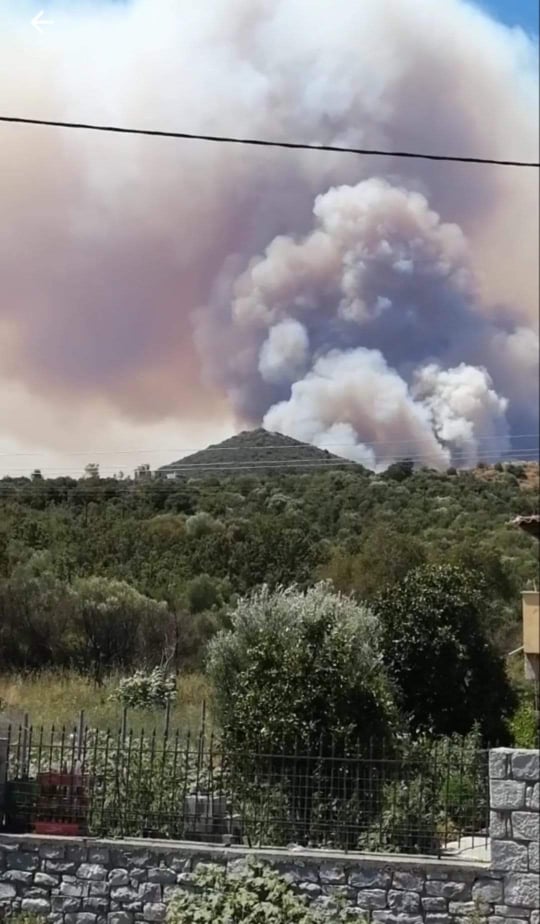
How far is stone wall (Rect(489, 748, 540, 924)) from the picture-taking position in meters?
6.62

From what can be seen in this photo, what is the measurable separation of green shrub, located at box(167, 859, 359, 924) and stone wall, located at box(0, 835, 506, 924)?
0.57 ft

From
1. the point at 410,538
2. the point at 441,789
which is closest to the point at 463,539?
the point at 410,538

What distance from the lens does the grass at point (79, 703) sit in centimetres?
1162

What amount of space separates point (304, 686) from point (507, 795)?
3096mm

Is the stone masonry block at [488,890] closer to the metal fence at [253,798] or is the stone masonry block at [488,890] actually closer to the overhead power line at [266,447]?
the metal fence at [253,798]

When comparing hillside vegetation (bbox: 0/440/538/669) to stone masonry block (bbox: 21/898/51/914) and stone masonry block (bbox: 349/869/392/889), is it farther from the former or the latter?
stone masonry block (bbox: 349/869/392/889)

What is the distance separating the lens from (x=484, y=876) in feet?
22.3

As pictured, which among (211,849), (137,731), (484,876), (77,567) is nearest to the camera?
(484,876)

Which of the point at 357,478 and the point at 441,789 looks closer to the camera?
the point at 441,789

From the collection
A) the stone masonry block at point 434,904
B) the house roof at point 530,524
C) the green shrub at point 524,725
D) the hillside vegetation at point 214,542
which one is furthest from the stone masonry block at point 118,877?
the hillside vegetation at point 214,542

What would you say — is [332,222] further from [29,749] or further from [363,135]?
[29,749]

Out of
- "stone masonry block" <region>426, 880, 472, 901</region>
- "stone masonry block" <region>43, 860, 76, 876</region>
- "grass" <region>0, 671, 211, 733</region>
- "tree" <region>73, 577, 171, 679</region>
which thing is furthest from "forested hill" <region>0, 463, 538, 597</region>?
"stone masonry block" <region>426, 880, 472, 901</region>

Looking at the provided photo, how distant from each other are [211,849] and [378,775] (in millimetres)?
1295

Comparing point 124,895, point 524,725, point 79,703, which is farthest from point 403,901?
point 79,703
